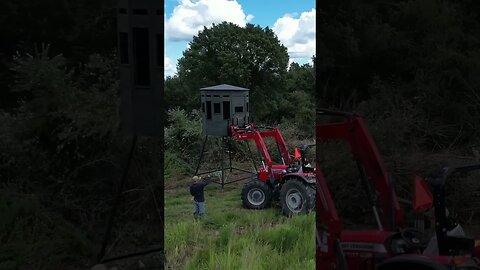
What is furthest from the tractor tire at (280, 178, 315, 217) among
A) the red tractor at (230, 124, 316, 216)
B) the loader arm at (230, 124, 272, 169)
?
the loader arm at (230, 124, 272, 169)

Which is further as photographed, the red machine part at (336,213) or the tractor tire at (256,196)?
the tractor tire at (256,196)

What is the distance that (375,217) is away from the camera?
269cm

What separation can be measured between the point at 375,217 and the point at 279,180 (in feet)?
2.63

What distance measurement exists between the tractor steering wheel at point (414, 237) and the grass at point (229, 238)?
50cm

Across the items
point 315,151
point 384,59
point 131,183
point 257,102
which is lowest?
point 131,183

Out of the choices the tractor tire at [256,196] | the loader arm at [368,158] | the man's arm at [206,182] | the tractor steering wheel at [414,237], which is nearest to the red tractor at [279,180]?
the tractor tire at [256,196]

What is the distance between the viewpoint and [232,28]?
2660 millimetres

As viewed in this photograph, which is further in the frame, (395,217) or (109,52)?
(109,52)

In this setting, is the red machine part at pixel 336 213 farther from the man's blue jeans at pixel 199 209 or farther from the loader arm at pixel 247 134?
the man's blue jeans at pixel 199 209

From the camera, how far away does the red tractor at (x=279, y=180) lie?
2.88 metres

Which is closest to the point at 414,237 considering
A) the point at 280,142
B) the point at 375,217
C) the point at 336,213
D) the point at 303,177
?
the point at 375,217

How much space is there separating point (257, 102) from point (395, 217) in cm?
102

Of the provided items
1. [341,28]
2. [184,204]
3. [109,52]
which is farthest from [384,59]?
[109,52]

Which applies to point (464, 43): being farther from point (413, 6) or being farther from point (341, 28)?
point (341, 28)
